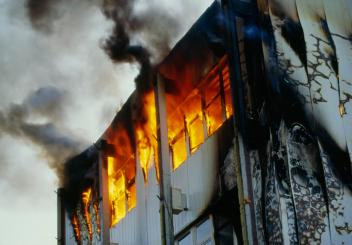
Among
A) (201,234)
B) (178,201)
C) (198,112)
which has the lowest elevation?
(201,234)

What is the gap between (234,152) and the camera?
1591 cm

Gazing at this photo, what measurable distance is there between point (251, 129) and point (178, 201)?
310 cm

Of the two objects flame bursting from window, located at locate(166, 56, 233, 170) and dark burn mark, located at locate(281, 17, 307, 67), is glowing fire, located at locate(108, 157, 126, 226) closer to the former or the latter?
flame bursting from window, located at locate(166, 56, 233, 170)

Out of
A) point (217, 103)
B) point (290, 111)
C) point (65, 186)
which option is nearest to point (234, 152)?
point (290, 111)

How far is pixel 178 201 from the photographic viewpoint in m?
18.0

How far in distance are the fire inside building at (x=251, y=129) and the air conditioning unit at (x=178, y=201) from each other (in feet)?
0.09

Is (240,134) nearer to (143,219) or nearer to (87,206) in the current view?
(143,219)

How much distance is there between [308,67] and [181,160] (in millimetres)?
4765

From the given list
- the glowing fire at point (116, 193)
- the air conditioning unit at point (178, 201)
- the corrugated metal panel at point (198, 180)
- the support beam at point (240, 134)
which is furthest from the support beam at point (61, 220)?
the support beam at point (240, 134)

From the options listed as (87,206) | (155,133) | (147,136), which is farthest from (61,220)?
(155,133)

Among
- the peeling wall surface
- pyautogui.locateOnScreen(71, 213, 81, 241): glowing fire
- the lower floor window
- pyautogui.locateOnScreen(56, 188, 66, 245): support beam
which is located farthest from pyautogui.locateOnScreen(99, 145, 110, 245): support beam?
the peeling wall surface

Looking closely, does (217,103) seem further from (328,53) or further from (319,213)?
(319,213)

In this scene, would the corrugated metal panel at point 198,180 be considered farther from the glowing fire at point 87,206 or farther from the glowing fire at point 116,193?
the glowing fire at point 87,206

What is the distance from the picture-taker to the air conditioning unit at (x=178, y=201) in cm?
1784
